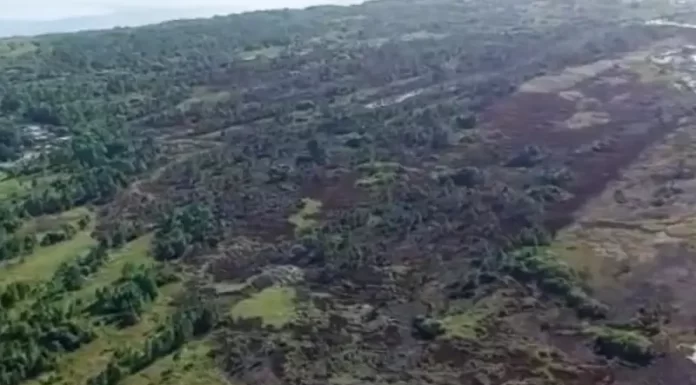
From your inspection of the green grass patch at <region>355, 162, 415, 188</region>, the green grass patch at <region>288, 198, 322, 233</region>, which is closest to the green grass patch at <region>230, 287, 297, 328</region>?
the green grass patch at <region>288, 198, 322, 233</region>

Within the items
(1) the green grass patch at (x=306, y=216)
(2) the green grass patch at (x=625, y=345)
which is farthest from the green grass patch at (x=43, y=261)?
(2) the green grass patch at (x=625, y=345)

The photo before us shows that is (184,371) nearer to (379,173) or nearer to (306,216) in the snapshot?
(306,216)

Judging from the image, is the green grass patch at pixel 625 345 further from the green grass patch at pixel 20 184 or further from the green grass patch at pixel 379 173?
the green grass patch at pixel 20 184

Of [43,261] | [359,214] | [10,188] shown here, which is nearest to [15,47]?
[10,188]

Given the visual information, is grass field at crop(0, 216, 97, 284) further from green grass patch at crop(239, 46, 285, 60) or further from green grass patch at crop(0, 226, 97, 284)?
green grass patch at crop(239, 46, 285, 60)

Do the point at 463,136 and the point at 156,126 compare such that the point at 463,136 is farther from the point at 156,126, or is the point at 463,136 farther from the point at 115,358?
the point at 115,358
